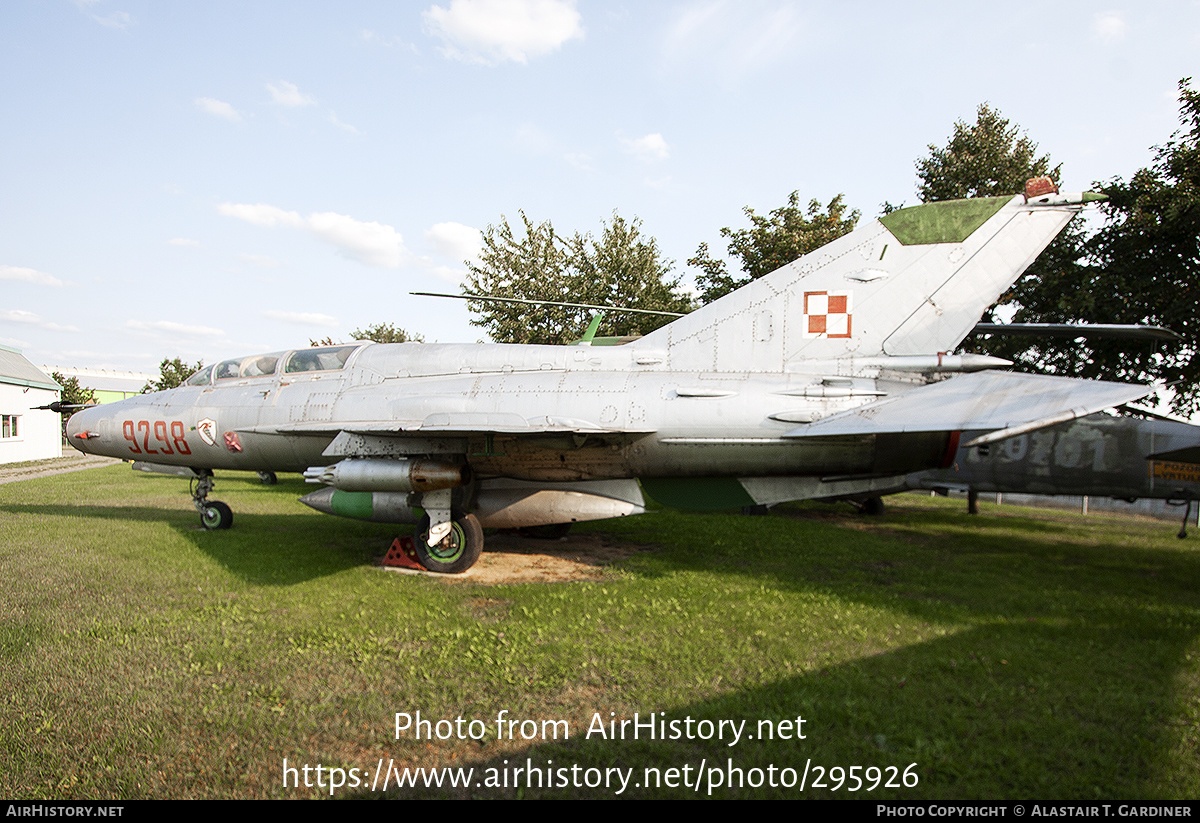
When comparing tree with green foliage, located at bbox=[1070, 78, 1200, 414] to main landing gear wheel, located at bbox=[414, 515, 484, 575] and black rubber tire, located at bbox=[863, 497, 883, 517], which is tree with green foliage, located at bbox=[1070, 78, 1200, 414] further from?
main landing gear wheel, located at bbox=[414, 515, 484, 575]

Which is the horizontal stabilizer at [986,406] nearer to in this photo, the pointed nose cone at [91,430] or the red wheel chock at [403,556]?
the red wheel chock at [403,556]

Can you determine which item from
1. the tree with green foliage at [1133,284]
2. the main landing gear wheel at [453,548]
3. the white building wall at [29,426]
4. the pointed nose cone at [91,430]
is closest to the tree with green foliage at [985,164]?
the tree with green foliage at [1133,284]

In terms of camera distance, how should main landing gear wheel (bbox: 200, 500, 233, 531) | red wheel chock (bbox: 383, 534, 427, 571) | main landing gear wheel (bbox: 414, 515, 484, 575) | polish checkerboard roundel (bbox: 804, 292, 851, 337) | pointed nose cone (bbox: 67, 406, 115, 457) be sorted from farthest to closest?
1. main landing gear wheel (bbox: 200, 500, 233, 531)
2. pointed nose cone (bbox: 67, 406, 115, 457)
3. red wheel chock (bbox: 383, 534, 427, 571)
4. main landing gear wheel (bbox: 414, 515, 484, 575)
5. polish checkerboard roundel (bbox: 804, 292, 851, 337)

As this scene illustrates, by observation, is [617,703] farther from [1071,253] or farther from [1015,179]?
[1015,179]

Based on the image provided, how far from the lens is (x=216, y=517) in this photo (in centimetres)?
1075

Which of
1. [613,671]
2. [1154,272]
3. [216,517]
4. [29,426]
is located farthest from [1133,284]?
[29,426]

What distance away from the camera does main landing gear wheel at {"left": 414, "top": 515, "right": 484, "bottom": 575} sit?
316 inches

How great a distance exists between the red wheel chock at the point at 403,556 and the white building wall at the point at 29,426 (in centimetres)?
2767

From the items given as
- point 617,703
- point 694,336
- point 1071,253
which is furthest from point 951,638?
point 1071,253

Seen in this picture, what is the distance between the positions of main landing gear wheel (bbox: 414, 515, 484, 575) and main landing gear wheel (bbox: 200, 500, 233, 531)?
503cm

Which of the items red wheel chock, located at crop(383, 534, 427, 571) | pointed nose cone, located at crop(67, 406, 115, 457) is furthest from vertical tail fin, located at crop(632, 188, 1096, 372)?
pointed nose cone, located at crop(67, 406, 115, 457)

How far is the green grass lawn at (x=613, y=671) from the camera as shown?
3.43m

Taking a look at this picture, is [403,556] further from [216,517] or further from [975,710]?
[975,710]
